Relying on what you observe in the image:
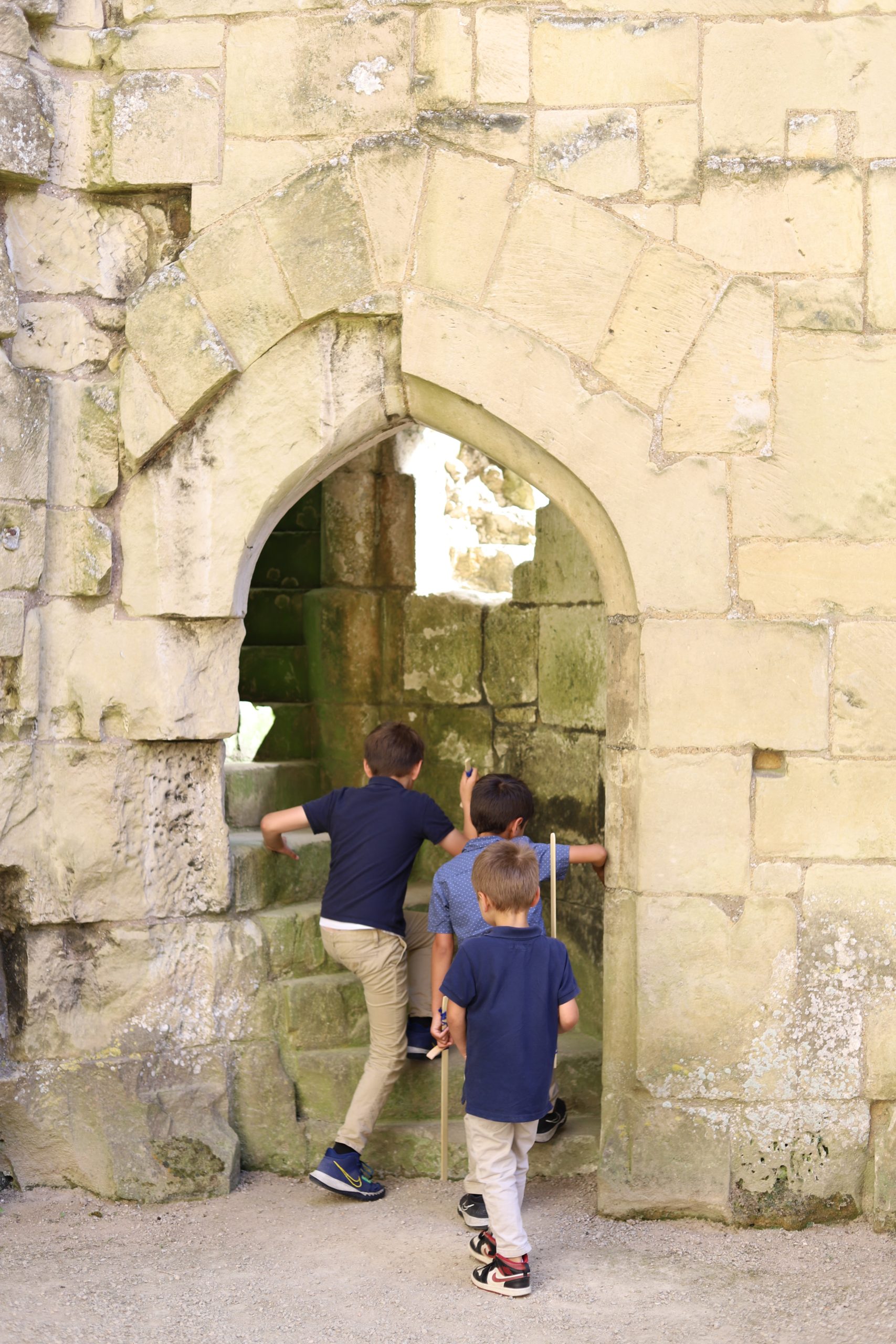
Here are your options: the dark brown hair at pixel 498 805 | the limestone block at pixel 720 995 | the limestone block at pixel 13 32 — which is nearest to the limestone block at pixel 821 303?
the dark brown hair at pixel 498 805

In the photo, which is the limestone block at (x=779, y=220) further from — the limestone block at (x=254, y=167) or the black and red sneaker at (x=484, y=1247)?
the black and red sneaker at (x=484, y=1247)

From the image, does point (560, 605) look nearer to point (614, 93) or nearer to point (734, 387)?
point (734, 387)

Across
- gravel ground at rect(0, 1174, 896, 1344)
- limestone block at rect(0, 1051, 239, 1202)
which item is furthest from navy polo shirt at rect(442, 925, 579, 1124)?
limestone block at rect(0, 1051, 239, 1202)

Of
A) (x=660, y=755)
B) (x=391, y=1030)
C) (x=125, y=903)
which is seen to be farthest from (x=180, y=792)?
(x=660, y=755)

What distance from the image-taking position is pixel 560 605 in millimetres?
5082

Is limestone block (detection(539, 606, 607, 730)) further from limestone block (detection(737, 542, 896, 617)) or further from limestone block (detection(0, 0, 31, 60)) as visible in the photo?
limestone block (detection(0, 0, 31, 60))

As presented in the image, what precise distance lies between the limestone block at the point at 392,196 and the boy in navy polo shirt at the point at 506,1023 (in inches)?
67.8

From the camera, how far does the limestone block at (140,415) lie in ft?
12.7

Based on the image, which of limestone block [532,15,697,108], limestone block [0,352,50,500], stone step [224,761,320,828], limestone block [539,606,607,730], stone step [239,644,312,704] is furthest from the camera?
stone step [239,644,312,704]

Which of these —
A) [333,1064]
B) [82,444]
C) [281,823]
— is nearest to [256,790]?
[281,823]

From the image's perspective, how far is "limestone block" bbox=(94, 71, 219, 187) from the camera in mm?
3824

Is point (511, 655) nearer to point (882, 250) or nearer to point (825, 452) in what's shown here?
point (825, 452)

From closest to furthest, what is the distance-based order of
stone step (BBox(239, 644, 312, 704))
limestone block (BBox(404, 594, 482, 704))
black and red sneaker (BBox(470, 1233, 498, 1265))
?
black and red sneaker (BBox(470, 1233, 498, 1265)) → limestone block (BBox(404, 594, 482, 704)) → stone step (BBox(239, 644, 312, 704))

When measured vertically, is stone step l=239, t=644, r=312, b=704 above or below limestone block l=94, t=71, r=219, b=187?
below
